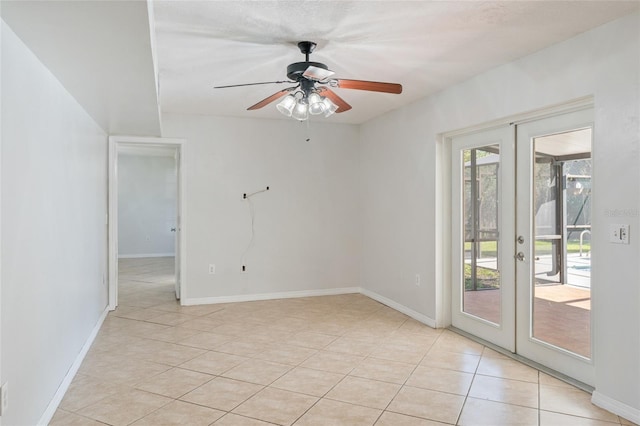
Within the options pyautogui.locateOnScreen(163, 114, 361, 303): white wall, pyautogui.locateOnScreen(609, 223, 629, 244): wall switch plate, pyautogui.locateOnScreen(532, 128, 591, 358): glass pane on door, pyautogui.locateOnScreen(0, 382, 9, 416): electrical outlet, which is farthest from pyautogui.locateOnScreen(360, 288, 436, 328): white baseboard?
pyautogui.locateOnScreen(0, 382, 9, 416): electrical outlet

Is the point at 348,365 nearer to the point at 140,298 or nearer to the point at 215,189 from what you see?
the point at 215,189

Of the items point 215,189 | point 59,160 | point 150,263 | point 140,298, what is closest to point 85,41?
point 59,160

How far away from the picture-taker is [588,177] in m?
3.06

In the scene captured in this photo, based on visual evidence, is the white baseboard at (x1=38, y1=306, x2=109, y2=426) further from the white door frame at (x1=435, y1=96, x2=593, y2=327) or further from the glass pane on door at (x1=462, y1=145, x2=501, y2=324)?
the glass pane on door at (x1=462, y1=145, x2=501, y2=324)

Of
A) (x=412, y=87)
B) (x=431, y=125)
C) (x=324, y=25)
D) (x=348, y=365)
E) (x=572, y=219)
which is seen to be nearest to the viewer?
(x=324, y=25)

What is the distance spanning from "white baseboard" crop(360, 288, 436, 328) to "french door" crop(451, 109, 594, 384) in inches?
13.1

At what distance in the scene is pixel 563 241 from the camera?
3.27 m

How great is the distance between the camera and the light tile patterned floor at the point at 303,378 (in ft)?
8.64

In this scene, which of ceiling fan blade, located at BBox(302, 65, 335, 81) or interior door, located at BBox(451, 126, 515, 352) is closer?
ceiling fan blade, located at BBox(302, 65, 335, 81)

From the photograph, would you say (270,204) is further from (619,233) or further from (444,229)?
(619,233)

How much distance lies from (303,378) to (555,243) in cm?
212

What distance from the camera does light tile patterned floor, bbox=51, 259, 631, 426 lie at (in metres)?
2.63

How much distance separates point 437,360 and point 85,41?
3.21 m

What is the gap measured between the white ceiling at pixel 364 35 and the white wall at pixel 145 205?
23.3ft
